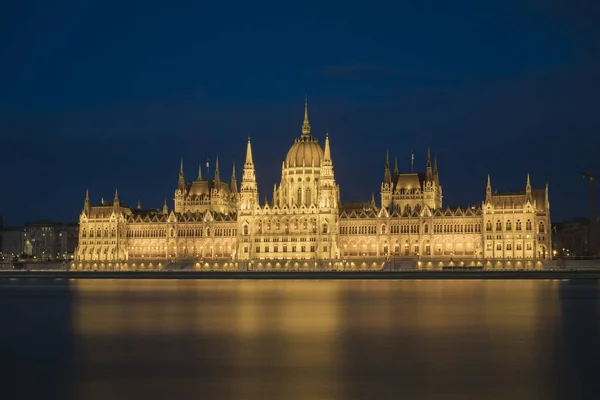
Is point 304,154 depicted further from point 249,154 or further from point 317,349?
point 317,349

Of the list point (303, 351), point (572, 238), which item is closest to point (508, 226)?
point (572, 238)

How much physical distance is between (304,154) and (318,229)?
55.7 ft

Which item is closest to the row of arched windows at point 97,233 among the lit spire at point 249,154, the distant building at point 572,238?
the lit spire at point 249,154

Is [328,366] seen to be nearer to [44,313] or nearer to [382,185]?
[44,313]

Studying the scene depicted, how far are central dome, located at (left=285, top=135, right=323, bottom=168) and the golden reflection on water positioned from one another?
99.4 meters

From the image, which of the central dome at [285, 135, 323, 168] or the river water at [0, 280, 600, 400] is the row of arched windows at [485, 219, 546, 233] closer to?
the central dome at [285, 135, 323, 168]

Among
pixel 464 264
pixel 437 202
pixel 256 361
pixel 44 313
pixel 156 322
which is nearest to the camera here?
pixel 256 361

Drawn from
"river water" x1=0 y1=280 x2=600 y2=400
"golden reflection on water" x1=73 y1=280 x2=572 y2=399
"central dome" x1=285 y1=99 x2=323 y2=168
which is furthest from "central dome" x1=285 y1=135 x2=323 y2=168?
"river water" x1=0 y1=280 x2=600 y2=400

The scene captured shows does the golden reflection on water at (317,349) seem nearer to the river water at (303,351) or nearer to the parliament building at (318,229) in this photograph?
the river water at (303,351)

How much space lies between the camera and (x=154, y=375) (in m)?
26.8

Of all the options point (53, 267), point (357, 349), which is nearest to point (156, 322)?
point (357, 349)

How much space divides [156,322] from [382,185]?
117 metres

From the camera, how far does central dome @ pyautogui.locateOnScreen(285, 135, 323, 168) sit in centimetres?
15562

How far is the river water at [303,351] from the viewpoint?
24422 millimetres
